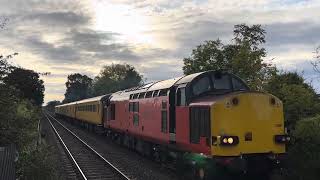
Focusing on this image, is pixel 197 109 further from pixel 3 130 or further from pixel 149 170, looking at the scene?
pixel 3 130

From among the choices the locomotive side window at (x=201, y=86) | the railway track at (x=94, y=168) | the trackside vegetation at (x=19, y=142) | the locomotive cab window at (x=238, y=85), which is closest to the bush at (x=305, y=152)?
the locomotive cab window at (x=238, y=85)

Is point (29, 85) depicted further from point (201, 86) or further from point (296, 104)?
point (201, 86)

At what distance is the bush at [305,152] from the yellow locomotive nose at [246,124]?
845mm

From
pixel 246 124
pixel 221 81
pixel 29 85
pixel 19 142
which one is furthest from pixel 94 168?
pixel 29 85

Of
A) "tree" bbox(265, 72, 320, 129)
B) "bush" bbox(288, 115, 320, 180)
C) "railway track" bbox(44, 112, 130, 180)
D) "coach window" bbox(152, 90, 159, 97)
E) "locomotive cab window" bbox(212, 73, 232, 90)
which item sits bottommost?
"railway track" bbox(44, 112, 130, 180)

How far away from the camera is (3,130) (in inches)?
710

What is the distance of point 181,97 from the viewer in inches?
580

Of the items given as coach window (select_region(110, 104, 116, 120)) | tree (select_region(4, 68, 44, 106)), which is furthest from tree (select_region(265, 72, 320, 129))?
tree (select_region(4, 68, 44, 106))

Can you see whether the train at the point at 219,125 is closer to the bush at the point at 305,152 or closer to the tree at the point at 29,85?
the bush at the point at 305,152

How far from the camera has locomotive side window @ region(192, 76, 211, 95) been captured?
14.2 m

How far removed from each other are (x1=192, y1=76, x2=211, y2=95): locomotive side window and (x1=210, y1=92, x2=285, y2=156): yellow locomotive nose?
166 centimetres

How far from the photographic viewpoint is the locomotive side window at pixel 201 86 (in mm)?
14188

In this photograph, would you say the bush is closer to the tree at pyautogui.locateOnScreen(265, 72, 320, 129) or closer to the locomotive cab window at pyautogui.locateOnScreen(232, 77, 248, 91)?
the locomotive cab window at pyautogui.locateOnScreen(232, 77, 248, 91)

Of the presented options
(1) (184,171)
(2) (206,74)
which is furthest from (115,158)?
(2) (206,74)
